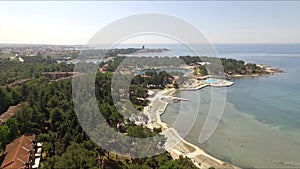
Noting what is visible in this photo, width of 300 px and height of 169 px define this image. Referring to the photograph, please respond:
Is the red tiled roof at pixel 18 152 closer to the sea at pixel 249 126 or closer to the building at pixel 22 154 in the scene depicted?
the building at pixel 22 154

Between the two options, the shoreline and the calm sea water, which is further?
the calm sea water

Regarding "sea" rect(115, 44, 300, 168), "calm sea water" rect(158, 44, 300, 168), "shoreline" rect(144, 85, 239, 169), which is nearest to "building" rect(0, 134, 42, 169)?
"shoreline" rect(144, 85, 239, 169)

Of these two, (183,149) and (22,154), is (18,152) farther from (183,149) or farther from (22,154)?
(183,149)

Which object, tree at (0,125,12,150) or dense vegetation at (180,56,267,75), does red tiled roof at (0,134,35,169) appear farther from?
dense vegetation at (180,56,267,75)

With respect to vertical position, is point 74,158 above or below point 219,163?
above

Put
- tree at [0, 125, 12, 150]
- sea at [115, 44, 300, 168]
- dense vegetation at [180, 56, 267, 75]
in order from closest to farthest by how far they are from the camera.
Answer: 1. tree at [0, 125, 12, 150]
2. sea at [115, 44, 300, 168]
3. dense vegetation at [180, 56, 267, 75]

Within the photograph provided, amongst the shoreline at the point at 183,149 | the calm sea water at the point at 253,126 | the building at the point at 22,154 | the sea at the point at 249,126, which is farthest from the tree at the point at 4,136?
the calm sea water at the point at 253,126

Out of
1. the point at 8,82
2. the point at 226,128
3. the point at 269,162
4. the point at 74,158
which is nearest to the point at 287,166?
the point at 269,162

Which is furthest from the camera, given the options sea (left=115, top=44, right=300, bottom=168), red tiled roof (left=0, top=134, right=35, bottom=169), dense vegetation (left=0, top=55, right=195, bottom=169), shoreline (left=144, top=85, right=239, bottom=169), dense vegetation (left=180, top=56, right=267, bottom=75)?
dense vegetation (left=180, top=56, right=267, bottom=75)

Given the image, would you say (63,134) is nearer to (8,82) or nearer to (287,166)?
(287,166)
